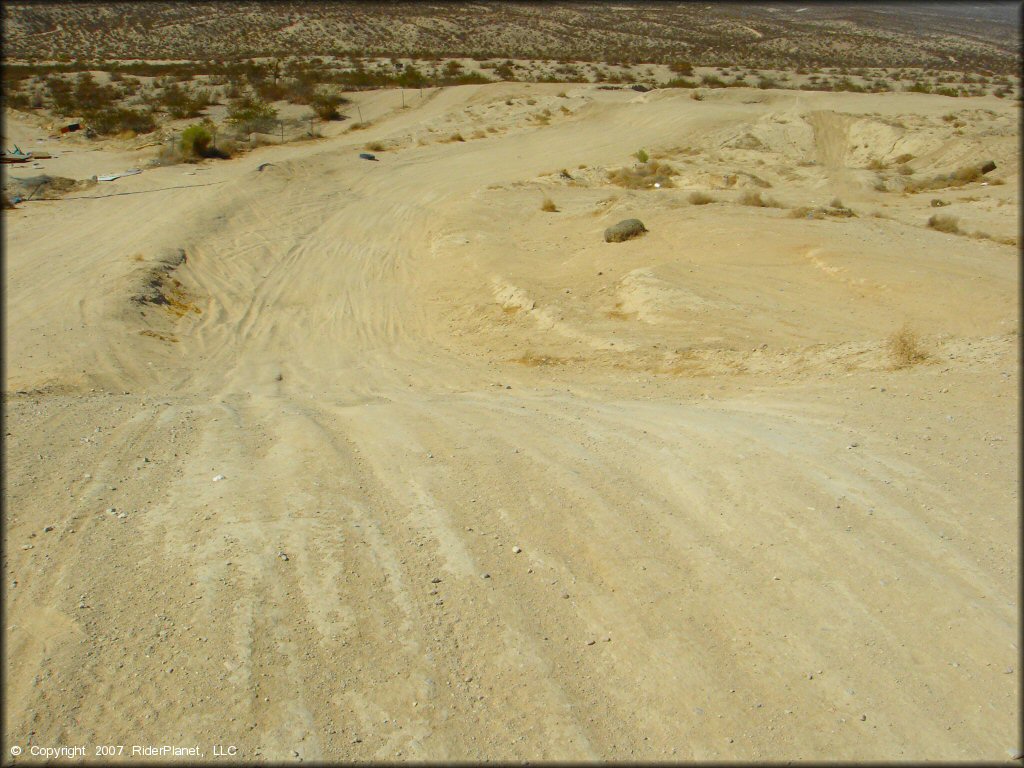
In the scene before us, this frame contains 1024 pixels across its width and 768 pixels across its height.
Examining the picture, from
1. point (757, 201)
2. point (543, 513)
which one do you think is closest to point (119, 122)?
point (757, 201)

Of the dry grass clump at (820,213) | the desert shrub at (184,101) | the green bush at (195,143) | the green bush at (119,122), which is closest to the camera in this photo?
the dry grass clump at (820,213)

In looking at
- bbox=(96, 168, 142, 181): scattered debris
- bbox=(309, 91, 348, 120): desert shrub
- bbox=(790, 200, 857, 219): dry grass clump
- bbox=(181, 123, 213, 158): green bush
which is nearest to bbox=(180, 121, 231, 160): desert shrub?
bbox=(181, 123, 213, 158): green bush

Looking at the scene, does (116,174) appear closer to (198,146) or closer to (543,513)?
(198,146)

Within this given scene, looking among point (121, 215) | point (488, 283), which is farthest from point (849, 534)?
point (121, 215)

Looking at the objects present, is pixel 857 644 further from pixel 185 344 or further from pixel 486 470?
pixel 185 344

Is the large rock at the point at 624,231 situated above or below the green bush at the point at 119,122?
above

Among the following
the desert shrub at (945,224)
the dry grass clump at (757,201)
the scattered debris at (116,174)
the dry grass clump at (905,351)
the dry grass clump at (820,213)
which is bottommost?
the scattered debris at (116,174)

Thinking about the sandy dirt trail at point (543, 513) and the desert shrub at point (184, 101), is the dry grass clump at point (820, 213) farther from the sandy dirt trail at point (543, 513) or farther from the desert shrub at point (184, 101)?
the desert shrub at point (184, 101)

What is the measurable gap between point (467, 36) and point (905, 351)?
212 feet

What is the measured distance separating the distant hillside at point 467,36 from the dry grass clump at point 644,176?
3671 centimetres

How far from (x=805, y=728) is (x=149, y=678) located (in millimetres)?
3549

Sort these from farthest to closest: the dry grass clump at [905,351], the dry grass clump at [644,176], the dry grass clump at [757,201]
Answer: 1. the dry grass clump at [644,176]
2. the dry grass clump at [757,201]
3. the dry grass clump at [905,351]

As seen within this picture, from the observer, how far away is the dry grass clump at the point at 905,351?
27.3 ft

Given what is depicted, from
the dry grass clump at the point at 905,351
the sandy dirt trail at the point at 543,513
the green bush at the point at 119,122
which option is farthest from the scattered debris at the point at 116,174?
the dry grass clump at the point at 905,351
